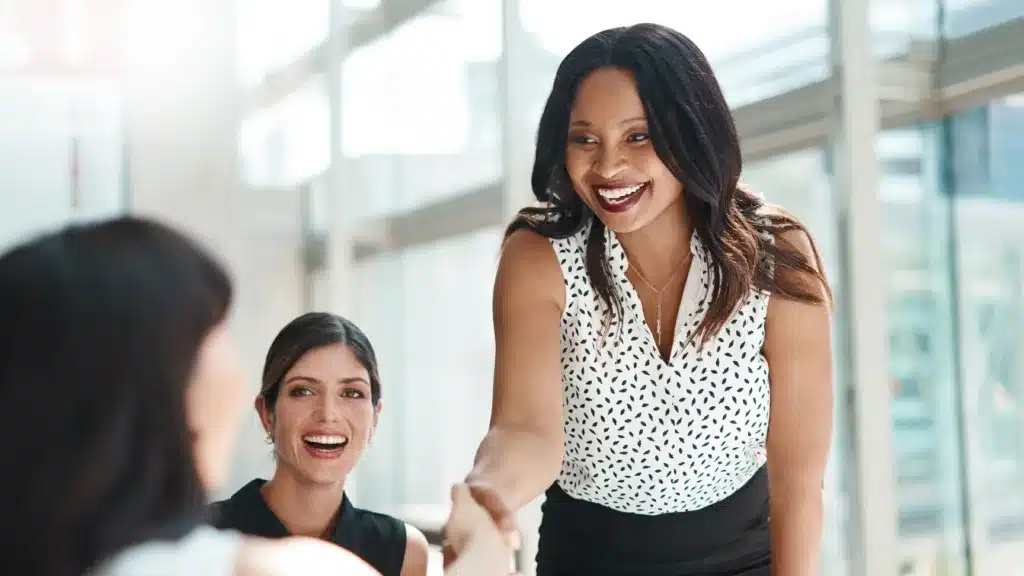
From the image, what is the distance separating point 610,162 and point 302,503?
0.66 m

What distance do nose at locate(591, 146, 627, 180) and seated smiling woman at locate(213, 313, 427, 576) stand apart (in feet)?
1.72

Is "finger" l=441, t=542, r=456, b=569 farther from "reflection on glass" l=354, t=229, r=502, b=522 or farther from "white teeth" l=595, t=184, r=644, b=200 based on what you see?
"reflection on glass" l=354, t=229, r=502, b=522

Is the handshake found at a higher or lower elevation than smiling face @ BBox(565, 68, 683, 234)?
lower

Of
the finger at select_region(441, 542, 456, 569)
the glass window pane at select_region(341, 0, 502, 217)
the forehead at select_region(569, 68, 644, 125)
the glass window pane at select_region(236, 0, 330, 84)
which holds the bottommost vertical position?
the finger at select_region(441, 542, 456, 569)

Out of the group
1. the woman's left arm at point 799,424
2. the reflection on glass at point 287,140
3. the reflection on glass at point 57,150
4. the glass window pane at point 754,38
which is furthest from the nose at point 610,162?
the reflection on glass at point 287,140

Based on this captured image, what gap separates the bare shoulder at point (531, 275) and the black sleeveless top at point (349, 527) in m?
0.38

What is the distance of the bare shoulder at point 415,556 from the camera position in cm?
183

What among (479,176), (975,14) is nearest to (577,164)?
(975,14)

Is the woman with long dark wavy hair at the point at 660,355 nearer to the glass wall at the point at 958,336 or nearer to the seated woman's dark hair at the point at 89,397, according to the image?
the seated woman's dark hair at the point at 89,397

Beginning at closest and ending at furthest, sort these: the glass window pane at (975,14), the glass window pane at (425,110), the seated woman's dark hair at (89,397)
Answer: the seated woman's dark hair at (89,397)
the glass window pane at (975,14)
the glass window pane at (425,110)

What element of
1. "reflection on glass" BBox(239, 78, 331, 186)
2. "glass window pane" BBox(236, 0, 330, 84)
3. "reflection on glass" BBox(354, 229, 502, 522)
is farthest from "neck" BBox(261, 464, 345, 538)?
"glass window pane" BBox(236, 0, 330, 84)

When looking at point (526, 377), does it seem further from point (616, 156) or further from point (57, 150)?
point (57, 150)

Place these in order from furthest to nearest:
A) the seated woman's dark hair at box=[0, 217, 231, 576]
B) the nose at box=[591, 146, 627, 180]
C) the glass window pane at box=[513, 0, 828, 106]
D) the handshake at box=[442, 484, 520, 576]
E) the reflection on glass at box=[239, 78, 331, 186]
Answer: the reflection on glass at box=[239, 78, 331, 186] → the glass window pane at box=[513, 0, 828, 106] → the nose at box=[591, 146, 627, 180] → the handshake at box=[442, 484, 520, 576] → the seated woman's dark hair at box=[0, 217, 231, 576]

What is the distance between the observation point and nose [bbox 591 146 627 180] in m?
1.57
